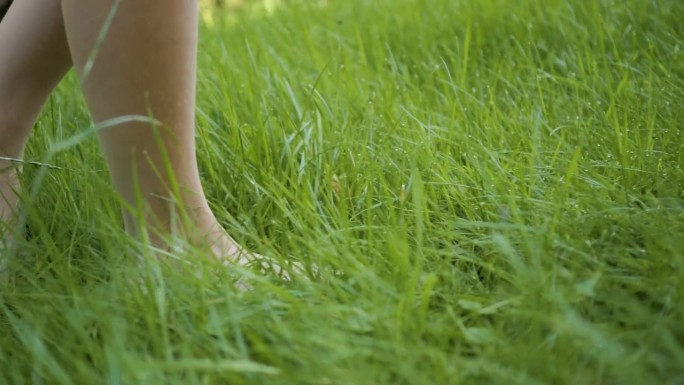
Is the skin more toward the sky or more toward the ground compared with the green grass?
more toward the sky

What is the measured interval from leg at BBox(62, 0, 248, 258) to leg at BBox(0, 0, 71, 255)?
9.8 inches

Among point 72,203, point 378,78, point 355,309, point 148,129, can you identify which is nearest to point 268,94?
point 378,78

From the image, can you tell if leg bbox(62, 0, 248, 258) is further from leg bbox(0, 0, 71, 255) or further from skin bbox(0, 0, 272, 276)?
leg bbox(0, 0, 71, 255)

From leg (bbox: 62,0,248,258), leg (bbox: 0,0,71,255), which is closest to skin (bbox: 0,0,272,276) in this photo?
leg (bbox: 62,0,248,258)

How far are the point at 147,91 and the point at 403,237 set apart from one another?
43cm

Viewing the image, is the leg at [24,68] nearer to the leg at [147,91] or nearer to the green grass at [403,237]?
the green grass at [403,237]

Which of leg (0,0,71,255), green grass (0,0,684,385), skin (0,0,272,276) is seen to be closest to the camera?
green grass (0,0,684,385)

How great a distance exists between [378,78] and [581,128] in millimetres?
630

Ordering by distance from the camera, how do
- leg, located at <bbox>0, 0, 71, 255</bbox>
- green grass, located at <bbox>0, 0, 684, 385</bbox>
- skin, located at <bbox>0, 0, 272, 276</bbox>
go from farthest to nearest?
1. leg, located at <bbox>0, 0, 71, 255</bbox>
2. skin, located at <bbox>0, 0, 272, 276</bbox>
3. green grass, located at <bbox>0, 0, 684, 385</bbox>

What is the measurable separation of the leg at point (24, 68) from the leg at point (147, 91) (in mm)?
248

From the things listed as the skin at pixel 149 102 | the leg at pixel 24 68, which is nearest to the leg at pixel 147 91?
the skin at pixel 149 102

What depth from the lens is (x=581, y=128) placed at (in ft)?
4.92

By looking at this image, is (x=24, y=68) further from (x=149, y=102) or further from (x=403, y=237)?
(x=403, y=237)

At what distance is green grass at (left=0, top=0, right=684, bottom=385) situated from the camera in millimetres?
897
